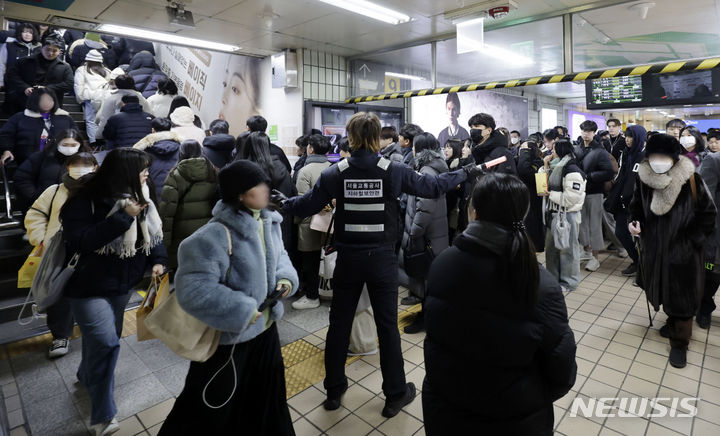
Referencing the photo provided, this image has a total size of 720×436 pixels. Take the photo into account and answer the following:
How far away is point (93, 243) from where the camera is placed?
2156 millimetres

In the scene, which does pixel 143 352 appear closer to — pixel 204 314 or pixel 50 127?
pixel 204 314

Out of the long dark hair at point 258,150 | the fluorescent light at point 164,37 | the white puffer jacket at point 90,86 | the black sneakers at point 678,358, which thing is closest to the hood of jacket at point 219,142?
the long dark hair at point 258,150

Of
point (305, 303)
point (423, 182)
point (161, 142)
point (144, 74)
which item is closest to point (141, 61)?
point (144, 74)

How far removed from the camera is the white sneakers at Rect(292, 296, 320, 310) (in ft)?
13.6

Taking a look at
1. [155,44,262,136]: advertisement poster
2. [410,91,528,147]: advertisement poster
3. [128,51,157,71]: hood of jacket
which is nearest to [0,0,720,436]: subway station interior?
[155,44,262,136]: advertisement poster

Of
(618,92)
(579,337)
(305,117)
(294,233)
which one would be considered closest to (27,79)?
(305,117)

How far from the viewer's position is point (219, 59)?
26.6ft

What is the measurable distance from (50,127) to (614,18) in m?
6.79

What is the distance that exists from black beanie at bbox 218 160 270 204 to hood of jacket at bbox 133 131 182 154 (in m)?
2.51

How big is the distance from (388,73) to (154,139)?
4.43 metres

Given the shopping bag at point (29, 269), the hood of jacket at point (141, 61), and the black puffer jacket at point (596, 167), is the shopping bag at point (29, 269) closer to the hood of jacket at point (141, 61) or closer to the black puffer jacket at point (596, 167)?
the black puffer jacket at point (596, 167)

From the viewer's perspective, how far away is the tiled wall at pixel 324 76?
21.6 feet

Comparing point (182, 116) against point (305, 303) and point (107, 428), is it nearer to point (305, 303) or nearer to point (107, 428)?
Result: point (305, 303)

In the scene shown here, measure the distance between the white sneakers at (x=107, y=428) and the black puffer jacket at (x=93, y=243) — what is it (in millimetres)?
740
